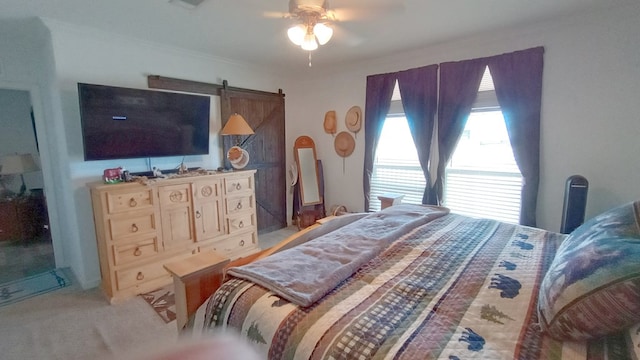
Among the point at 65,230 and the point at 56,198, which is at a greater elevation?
the point at 56,198

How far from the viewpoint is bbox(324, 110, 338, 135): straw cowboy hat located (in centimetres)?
402

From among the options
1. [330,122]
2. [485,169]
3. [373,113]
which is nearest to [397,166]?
[373,113]

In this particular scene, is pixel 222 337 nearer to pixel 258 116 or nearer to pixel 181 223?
pixel 181 223

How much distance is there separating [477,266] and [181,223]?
8.48 ft

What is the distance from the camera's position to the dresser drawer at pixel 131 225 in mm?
2391

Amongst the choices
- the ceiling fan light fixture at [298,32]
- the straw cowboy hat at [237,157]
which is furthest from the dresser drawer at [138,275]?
the ceiling fan light fixture at [298,32]

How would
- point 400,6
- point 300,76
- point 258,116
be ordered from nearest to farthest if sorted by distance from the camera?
point 400,6 < point 258,116 < point 300,76

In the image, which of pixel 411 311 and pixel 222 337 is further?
pixel 411 311

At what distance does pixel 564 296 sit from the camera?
0.88 meters

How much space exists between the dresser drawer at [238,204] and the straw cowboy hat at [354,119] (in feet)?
5.34

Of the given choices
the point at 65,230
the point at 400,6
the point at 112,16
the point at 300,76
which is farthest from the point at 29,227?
the point at 400,6

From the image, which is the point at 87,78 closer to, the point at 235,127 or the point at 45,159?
the point at 45,159

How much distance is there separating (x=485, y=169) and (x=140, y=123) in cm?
354

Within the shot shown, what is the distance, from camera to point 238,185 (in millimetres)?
3270
